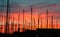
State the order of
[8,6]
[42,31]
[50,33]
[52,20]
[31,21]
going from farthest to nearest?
[42,31], [50,33], [52,20], [31,21], [8,6]

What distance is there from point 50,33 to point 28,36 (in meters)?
8.05

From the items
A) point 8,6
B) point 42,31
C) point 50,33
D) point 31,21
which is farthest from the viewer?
point 42,31

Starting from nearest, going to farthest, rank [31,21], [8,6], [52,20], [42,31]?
[8,6] → [31,21] → [52,20] → [42,31]

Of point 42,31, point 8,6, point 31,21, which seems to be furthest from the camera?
point 42,31

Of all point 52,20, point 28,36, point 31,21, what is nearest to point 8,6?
point 31,21

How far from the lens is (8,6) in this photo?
31422 mm

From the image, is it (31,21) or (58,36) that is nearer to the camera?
(31,21)

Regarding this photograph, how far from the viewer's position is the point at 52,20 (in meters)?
53.0

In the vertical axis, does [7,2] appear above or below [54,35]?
above

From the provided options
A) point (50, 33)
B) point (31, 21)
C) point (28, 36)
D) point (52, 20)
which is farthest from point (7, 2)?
point (28, 36)

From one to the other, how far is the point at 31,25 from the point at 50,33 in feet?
40.6

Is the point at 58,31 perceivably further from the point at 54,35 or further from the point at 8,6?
the point at 8,6

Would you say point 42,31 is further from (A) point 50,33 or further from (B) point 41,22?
(B) point 41,22

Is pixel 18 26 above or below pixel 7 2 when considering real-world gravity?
below
